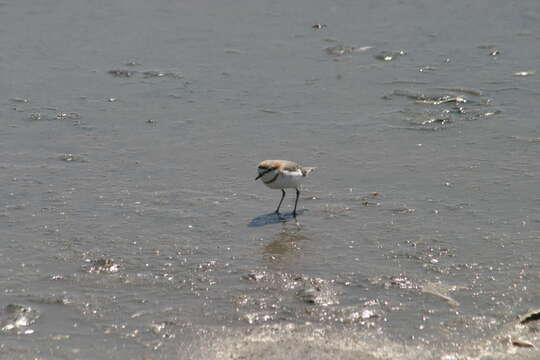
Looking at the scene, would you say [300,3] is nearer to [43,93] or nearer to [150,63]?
[150,63]

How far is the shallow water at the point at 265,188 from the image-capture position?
645 centimetres

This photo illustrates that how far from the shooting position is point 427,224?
323 inches

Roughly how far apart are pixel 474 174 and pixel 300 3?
7.98 metres

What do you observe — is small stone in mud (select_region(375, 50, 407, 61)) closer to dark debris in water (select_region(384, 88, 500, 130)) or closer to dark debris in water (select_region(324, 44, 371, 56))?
dark debris in water (select_region(324, 44, 371, 56))

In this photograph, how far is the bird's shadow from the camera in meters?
8.44

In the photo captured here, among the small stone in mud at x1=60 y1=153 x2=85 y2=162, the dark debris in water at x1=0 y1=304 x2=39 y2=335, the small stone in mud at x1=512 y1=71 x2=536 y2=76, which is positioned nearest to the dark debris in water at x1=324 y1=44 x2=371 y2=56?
the small stone in mud at x1=512 y1=71 x2=536 y2=76

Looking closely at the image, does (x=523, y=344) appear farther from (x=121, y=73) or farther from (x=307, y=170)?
(x=121, y=73)

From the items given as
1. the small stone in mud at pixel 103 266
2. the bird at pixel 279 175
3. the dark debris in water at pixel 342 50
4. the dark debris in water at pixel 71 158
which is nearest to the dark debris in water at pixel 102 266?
the small stone in mud at pixel 103 266

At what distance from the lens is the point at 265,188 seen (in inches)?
371

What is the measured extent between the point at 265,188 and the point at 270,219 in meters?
0.89

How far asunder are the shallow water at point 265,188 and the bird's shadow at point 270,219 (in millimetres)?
50

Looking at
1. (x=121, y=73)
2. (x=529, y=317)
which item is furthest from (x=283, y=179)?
(x=121, y=73)

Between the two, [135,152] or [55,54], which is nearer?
[135,152]

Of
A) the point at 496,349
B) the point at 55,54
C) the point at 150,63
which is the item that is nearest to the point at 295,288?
the point at 496,349
